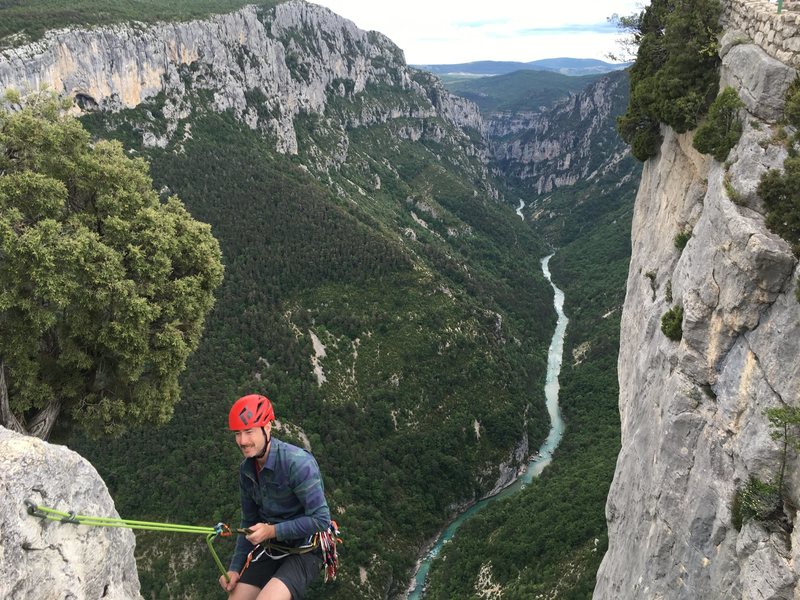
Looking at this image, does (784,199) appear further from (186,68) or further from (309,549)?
(186,68)

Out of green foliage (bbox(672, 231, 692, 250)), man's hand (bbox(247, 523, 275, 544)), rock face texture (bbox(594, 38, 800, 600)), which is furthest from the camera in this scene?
green foliage (bbox(672, 231, 692, 250))

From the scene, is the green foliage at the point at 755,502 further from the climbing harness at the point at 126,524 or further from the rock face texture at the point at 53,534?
the rock face texture at the point at 53,534

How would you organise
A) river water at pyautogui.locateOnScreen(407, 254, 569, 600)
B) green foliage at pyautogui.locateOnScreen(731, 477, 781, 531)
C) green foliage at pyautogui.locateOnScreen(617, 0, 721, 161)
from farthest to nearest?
river water at pyautogui.locateOnScreen(407, 254, 569, 600) < green foliage at pyautogui.locateOnScreen(617, 0, 721, 161) < green foliage at pyautogui.locateOnScreen(731, 477, 781, 531)

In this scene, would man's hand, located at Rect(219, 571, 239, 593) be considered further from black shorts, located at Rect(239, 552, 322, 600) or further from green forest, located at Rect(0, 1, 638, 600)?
green forest, located at Rect(0, 1, 638, 600)

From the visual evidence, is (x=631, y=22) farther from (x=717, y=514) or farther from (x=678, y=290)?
(x=717, y=514)

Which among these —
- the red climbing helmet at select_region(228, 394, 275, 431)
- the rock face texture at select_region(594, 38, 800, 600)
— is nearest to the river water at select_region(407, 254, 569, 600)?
the rock face texture at select_region(594, 38, 800, 600)

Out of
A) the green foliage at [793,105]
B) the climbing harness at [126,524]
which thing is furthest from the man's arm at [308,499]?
the green foliage at [793,105]

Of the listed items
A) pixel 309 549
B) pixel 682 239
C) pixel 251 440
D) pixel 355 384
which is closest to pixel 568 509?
pixel 355 384
